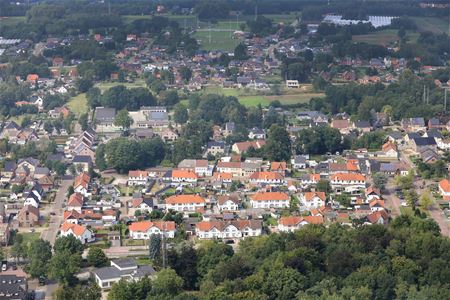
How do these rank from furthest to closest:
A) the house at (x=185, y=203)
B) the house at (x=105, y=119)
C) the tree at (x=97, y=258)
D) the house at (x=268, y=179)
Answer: the house at (x=105, y=119), the house at (x=268, y=179), the house at (x=185, y=203), the tree at (x=97, y=258)

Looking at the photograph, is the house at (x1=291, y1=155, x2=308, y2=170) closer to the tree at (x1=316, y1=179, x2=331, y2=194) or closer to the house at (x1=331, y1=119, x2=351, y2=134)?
the tree at (x1=316, y1=179, x2=331, y2=194)

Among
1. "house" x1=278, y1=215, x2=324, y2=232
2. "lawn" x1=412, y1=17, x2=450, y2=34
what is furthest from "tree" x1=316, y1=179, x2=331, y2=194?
"lawn" x1=412, y1=17, x2=450, y2=34

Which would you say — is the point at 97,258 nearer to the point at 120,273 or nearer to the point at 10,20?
A: the point at 120,273

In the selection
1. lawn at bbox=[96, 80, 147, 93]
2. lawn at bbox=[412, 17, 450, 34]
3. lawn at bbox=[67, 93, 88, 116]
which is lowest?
lawn at bbox=[412, 17, 450, 34]

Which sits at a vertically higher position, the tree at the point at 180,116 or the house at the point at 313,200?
the house at the point at 313,200

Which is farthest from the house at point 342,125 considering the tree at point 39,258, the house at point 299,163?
the tree at point 39,258

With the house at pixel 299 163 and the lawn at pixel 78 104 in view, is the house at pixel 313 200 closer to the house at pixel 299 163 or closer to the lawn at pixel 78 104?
the house at pixel 299 163
